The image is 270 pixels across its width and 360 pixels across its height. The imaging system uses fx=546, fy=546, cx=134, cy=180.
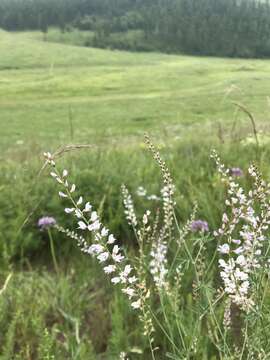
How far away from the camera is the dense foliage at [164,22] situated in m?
145

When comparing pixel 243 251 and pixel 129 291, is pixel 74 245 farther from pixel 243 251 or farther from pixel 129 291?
pixel 129 291

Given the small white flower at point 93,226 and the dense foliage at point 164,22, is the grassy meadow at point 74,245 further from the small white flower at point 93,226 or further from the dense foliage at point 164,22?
the dense foliage at point 164,22

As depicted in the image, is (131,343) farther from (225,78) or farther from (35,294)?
(225,78)

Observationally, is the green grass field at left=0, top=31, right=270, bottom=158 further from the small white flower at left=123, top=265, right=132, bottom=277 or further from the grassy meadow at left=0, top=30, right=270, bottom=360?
the small white flower at left=123, top=265, right=132, bottom=277

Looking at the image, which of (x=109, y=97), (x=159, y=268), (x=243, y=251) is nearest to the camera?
(x=243, y=251)

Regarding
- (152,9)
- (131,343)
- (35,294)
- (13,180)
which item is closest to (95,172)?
(13,180)

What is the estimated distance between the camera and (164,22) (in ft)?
504

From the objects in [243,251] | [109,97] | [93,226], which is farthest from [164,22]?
[93,226]

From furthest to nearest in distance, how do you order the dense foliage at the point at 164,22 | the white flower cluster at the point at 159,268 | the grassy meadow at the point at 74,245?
the dense foliage at the point at 164,22 → the grassy meadow at the point at 74,245 → the white flower cluster at the point at 159,268

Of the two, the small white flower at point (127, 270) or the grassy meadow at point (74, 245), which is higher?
the small white flower at point (127, 270)

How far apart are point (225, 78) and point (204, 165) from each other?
268ft

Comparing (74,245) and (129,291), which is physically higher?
(129,291)

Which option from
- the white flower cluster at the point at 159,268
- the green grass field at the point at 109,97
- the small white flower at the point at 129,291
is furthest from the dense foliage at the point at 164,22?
the small white flower at the point at 129,291

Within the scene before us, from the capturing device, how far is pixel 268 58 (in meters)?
142
